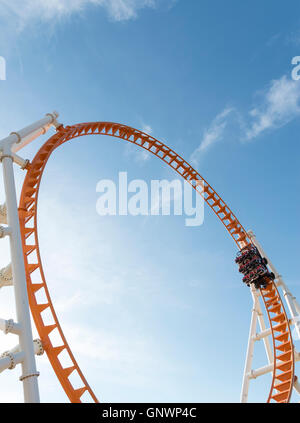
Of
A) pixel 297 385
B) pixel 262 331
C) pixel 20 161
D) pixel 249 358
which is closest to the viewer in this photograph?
pixel 20 161

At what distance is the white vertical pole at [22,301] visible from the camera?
4297 millimetres

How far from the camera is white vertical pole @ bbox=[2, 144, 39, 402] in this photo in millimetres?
4297

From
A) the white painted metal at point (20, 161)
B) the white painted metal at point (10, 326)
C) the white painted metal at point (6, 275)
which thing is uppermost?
the white painted metal at point (20, 161)

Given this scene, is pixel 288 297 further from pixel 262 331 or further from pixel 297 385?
pixel 297 385

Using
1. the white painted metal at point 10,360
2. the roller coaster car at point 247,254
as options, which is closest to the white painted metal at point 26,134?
the white painted metal at point 10,360

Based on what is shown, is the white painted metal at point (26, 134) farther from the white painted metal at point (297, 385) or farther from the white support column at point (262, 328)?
the white painted metal at point (297, 385)

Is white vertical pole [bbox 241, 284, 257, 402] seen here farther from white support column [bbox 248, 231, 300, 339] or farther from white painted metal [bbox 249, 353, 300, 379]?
white support column [bbox 248, 231, 300, 339]

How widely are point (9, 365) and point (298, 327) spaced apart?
925 cm

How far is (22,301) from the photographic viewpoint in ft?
15.8

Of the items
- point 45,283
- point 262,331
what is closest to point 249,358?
point 262,331
